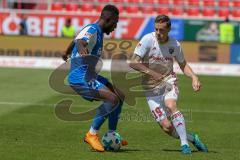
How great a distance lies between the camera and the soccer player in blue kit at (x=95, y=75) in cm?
1078

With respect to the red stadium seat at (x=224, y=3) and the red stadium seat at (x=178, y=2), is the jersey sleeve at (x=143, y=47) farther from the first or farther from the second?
the red stadium seat at (x=224, y=3)

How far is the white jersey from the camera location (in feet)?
36.3

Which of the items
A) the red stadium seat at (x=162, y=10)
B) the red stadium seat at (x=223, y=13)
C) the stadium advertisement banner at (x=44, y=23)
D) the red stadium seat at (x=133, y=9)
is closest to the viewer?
the stadium advertisement banner at (x=44, y=23)

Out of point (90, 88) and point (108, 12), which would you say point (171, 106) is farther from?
point (108, 12)

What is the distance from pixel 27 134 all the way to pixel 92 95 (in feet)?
8.39

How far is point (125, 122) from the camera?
15.5 meters

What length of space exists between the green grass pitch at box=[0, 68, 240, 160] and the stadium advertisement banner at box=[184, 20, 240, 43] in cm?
730

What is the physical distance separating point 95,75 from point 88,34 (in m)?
0.79

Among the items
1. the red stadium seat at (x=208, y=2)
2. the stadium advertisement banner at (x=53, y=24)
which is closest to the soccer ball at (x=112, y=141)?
the stadium advertisement banner at (x=53, y=24)

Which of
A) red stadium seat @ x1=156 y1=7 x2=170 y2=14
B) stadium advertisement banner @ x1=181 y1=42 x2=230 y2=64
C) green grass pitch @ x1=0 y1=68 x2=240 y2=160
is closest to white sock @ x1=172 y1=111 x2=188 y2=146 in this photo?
green grass pitch @ x1=0 y1=68 x2=240 y2=160

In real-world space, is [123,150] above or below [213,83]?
above

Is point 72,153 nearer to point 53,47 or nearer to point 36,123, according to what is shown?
point 36,123

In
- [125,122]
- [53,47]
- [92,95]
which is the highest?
[92,95]

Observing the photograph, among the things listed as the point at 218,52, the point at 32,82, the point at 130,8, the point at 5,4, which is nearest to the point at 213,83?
the point at 218,52
